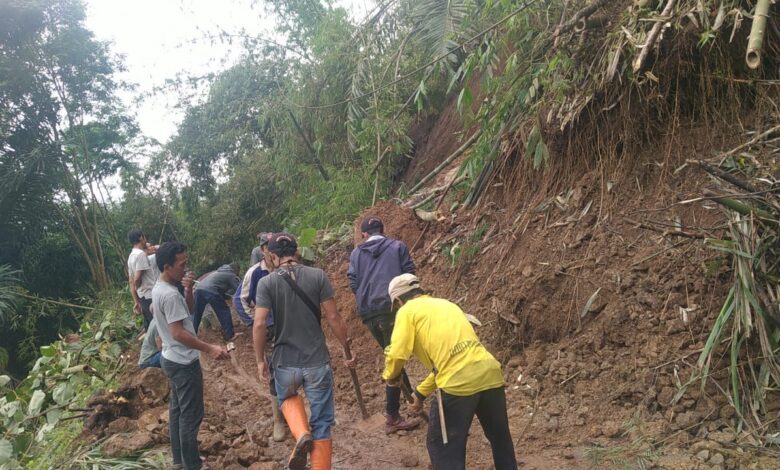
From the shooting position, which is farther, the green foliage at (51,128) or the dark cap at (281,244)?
the green foliage at (51,128)

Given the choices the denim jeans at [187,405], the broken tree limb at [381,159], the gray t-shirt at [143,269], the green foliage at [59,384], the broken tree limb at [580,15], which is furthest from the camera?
the broken tree limb at [381,159]

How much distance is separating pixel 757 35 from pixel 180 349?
15.8ft

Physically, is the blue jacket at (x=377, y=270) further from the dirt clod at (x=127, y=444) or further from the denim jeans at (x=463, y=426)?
the dirt clod at (x=127, y=444)

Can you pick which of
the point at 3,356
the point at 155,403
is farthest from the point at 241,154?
the point at 155,403

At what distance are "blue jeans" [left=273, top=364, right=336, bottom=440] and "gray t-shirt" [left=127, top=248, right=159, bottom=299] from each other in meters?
3.71

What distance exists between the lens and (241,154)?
1683cm

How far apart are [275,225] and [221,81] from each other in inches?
190

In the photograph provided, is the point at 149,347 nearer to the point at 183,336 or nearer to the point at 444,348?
the point at 183,336

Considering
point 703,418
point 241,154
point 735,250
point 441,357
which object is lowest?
point 703,418

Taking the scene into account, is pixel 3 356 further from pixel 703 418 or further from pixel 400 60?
pixel 703 418

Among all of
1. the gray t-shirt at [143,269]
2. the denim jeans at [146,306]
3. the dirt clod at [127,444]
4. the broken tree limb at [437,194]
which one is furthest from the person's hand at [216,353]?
the broken tree limb at [437,194]

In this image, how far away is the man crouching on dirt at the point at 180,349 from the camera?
13.4 feet

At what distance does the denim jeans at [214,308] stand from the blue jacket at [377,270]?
11.9 feet

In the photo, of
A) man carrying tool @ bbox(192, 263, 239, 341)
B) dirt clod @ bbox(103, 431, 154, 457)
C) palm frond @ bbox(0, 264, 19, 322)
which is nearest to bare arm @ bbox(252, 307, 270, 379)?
dirt clod @ bbox(103, 431, 154, 457)
